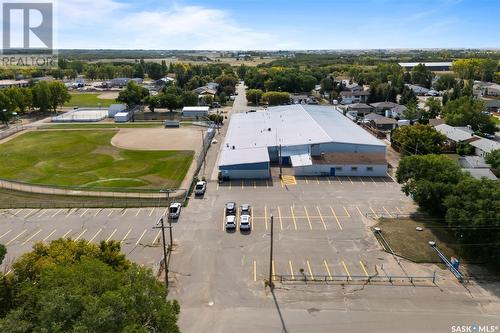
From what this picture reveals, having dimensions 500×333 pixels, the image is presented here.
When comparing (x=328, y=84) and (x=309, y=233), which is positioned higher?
(x=328, y=84)

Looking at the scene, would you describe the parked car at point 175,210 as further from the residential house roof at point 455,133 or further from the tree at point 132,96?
the tree at point 132,96

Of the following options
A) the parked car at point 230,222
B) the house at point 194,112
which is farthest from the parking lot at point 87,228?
the house at point 194,112

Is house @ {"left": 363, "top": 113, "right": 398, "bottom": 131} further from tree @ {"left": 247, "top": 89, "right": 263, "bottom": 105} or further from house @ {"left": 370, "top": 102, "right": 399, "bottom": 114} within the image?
tree @ {"left": 247, "top": 89, "right": 263, "bottom": 105}

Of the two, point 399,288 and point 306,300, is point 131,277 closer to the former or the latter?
point 306,300

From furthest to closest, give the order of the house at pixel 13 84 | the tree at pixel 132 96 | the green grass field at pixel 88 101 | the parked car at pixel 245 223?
the house at pixel 13 84
the green grass field at pixel 88 101
the tree at pixel 132 96
the parked car at pixel 245 223

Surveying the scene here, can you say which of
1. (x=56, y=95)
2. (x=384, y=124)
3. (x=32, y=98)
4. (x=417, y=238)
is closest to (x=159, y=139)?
(x=384, y=124)

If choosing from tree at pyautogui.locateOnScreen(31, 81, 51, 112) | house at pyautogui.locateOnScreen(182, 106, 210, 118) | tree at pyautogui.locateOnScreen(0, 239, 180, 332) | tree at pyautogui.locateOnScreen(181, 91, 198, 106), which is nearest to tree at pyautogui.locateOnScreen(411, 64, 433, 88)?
tree at pyautogui.locateOnScreen(181, 91, 198, 106)

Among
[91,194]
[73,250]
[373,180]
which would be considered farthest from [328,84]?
[73,250]
